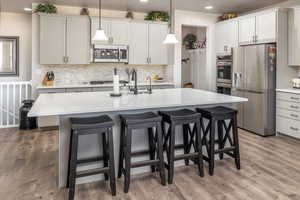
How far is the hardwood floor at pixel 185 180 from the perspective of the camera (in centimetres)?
254

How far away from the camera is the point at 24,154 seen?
3.76m

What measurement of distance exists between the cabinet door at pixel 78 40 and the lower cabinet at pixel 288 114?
3.92 metres

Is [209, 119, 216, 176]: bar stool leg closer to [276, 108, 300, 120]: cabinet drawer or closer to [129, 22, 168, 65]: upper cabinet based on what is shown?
[276, 108, 300, 120]: cabinet drawer

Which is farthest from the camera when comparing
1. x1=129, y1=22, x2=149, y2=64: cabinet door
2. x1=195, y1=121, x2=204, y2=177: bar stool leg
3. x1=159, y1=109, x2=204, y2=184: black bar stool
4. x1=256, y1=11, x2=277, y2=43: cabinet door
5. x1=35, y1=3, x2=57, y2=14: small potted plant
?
x1=129, y1=22, x2=149, y2=64: cabinet door

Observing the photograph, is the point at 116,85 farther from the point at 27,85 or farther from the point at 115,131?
the point at 27,85

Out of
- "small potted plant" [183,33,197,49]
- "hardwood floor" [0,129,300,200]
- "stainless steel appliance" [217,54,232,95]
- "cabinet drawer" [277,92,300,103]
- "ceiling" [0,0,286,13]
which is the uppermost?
"ceiling" [0,0,286,13]

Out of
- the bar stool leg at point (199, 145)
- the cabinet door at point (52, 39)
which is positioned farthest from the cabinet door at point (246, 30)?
the cabinet door at point (52, 39)

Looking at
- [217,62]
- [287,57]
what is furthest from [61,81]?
[287,57]

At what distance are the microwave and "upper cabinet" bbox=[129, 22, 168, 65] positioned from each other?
0.14 m

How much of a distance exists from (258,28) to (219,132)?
263 centimetres

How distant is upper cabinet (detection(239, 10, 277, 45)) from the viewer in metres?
4.62

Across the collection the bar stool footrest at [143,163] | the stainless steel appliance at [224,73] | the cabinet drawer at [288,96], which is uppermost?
the stainless steel appliance at [224,73]

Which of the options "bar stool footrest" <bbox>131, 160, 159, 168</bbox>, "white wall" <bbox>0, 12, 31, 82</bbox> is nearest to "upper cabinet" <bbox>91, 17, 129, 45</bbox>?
"white wall" <bbox>0, 12, 31, 82</bbox>

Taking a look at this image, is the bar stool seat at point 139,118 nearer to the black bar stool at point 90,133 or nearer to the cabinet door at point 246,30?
the black bar stool at point 90,133
